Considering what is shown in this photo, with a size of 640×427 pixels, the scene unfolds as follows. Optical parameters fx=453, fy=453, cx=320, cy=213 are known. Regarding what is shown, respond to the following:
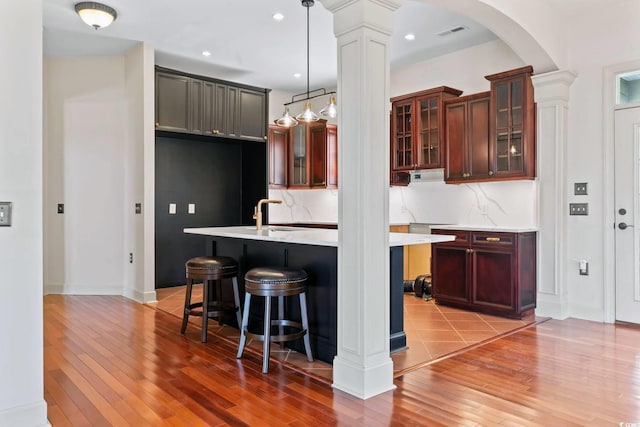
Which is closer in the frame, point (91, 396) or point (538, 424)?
point (538, 424)

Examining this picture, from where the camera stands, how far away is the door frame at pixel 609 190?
4199mm

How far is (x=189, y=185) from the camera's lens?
6340mm

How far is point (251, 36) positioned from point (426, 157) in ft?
7.96

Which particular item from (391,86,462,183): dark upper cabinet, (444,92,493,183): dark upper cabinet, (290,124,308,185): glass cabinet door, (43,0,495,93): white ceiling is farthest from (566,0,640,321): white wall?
(290,124,308,185): glass cabinet door

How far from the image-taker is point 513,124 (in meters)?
4.64

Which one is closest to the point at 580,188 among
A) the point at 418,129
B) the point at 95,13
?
the point at 418,129

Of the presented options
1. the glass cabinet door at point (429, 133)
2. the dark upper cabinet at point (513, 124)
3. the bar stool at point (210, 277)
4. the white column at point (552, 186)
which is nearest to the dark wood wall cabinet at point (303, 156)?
the glass cabinet door at point (429, 133)

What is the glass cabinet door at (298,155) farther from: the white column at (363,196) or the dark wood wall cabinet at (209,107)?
the white column at (363,196)

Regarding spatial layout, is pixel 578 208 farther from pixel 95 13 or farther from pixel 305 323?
pixel 95 13

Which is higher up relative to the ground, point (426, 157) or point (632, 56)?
point (632, 56)
